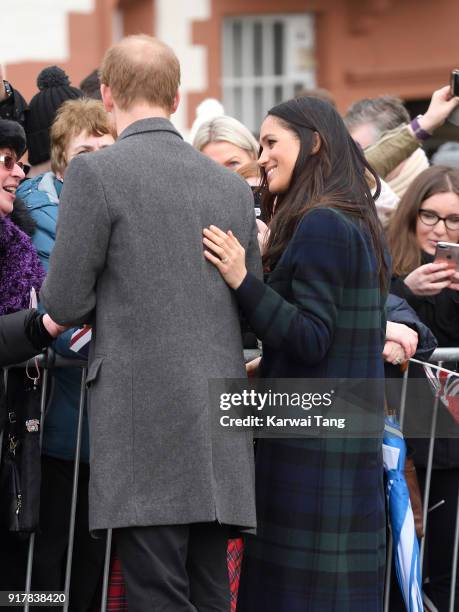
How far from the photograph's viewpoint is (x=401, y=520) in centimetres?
430

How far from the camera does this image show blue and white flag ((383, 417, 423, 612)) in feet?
14.0

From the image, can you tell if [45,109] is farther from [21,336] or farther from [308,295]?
[308,295]

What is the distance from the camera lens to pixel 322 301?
383cm

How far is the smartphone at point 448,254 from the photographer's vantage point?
15.8 ft

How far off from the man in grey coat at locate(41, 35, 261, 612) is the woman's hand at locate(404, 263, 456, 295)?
1349mm

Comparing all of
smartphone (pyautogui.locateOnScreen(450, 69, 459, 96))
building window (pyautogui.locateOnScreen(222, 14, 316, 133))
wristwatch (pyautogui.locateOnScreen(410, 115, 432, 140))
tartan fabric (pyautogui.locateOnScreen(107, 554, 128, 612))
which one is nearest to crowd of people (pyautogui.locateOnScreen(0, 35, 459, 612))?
tartan fabric (pyautogui.locateOnScreen(107, 554, 128, 612))

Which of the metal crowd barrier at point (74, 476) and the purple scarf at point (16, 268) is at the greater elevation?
the purple scarf at point (16, 268)

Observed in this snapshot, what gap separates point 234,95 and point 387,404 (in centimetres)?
974

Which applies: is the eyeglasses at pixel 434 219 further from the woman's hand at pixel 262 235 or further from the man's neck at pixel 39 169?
the man's neck at pixel 39 169

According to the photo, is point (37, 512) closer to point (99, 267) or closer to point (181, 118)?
point (99, 267)

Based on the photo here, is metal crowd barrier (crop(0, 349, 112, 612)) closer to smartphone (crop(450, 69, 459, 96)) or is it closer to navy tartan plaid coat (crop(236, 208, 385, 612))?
navy tartan plaid coat (crop(236, 208, 385, 612))

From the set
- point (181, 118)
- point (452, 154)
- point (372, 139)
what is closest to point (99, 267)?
point (372, 139)

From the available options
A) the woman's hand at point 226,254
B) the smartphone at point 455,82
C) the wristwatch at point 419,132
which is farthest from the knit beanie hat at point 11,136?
the wristwatch at point 419,132

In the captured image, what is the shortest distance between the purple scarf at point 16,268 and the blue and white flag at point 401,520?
4.07ft
